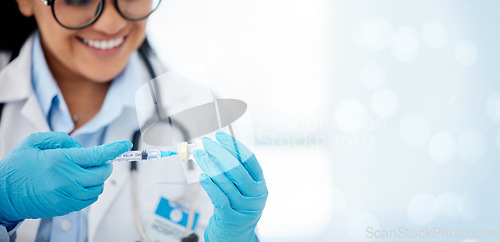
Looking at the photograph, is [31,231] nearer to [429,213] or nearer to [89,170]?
[89,170]

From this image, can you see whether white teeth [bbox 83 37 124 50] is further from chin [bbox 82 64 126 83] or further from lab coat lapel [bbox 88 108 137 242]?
lab coat lapel [bbox 88 108 137 242]

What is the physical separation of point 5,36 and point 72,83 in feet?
0.77

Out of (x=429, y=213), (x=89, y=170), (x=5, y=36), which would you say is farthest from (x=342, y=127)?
(x=5, y=36)

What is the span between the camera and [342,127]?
3.88 ft

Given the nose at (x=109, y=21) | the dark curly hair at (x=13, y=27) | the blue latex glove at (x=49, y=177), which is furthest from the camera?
the dark curly hair at (x=13, y=27)

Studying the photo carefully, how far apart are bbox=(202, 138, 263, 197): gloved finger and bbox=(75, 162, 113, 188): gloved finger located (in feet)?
0.80

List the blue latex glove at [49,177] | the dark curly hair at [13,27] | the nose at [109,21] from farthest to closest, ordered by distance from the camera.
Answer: the dark curly hair at [13,27] → the nose at [109,21] → the blue latex glove at [49,177]

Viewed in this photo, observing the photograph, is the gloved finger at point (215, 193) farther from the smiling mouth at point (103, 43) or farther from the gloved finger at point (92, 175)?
the smiling mouth at point (103, 43)

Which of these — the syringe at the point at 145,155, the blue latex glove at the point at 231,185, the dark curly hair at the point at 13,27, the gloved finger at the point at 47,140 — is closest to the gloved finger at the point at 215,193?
the blue latex glove at the point at 231,185

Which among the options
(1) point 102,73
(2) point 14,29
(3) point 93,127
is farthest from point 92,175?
(2) point 14,29

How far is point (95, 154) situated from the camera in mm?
979

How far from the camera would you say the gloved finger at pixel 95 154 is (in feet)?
3.18

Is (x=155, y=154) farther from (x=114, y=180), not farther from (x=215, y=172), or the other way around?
(x=114, y=180)
